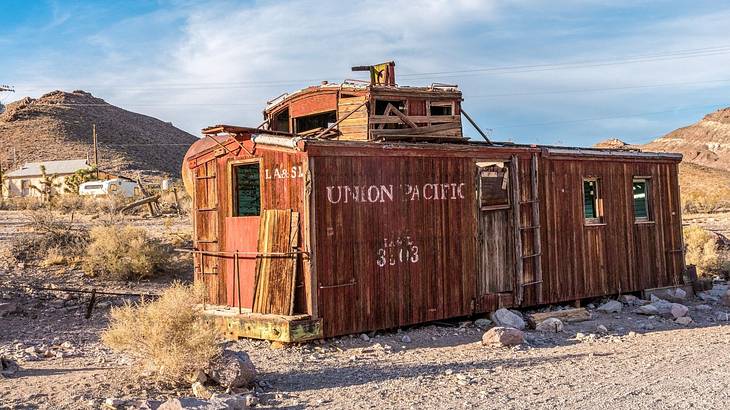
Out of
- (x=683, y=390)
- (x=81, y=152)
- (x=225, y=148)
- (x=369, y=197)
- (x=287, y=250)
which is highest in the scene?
(x=81, y=152)

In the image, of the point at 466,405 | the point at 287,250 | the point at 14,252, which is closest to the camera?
the point at 466,405

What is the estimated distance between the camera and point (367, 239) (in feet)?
37.0

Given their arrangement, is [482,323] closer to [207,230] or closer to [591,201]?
[591,201]

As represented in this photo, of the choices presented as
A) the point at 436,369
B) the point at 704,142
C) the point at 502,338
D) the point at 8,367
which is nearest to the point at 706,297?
the point at 502,338

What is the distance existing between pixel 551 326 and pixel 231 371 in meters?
6.23

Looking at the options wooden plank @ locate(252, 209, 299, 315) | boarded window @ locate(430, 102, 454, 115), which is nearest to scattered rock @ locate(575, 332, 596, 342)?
wooden plank @ locate(252, 209, 299, 315)

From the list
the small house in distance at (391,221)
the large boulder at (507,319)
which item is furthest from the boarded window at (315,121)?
the large boulder at (507,319)

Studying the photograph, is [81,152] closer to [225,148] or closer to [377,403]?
[225,148]

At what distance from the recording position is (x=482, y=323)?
40.8 feet

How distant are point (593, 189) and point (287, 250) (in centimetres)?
733

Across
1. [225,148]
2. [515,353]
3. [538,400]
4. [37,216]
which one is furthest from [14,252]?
[538,400]

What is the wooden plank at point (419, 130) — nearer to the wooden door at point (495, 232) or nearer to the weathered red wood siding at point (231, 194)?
the wooden door at point (495, 232)

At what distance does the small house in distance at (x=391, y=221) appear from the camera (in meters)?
10.8

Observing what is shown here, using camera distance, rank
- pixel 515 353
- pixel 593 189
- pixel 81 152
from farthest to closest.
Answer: pixel 81 152
pixel 593 189
pixel 515 353
